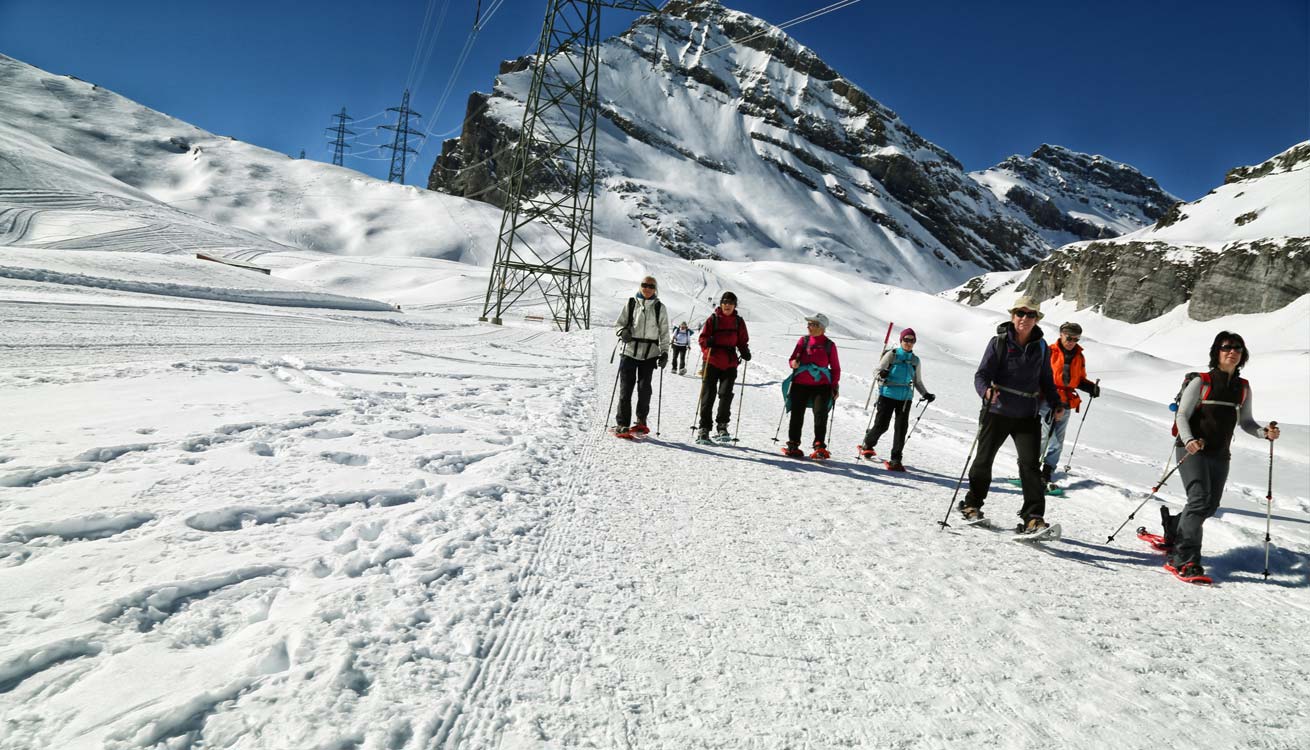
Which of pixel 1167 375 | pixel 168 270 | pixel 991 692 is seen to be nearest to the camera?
pixel 991 692

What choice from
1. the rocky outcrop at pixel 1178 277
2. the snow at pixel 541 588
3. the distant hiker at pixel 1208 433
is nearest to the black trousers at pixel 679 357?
the snow at pixel 541 588

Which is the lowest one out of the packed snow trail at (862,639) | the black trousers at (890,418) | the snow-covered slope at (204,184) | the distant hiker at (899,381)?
the packed snow trail at (862,639)

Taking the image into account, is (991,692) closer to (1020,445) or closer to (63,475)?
(1020,445)

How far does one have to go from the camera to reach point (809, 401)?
783cm

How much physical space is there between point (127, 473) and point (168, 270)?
21697mm

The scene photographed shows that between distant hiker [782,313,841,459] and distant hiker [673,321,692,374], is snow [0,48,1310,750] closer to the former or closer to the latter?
distant hiker [782,313,841,459]

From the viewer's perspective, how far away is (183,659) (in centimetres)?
226

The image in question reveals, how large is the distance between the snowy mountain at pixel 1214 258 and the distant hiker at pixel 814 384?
7340 cm

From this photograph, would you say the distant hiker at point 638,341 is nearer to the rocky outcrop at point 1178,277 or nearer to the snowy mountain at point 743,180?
the rocky outcrop at point 1178,277

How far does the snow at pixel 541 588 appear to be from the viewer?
88.1 inches

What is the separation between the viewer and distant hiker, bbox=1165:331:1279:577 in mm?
4602

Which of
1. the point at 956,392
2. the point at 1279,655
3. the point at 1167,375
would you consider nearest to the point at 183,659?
the point at 1279,655

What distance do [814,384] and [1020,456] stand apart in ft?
8.99

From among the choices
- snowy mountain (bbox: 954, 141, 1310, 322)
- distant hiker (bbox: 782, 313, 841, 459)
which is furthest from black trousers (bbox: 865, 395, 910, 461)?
snowy mountain (bbox: 954, 141, 1310, 322)
